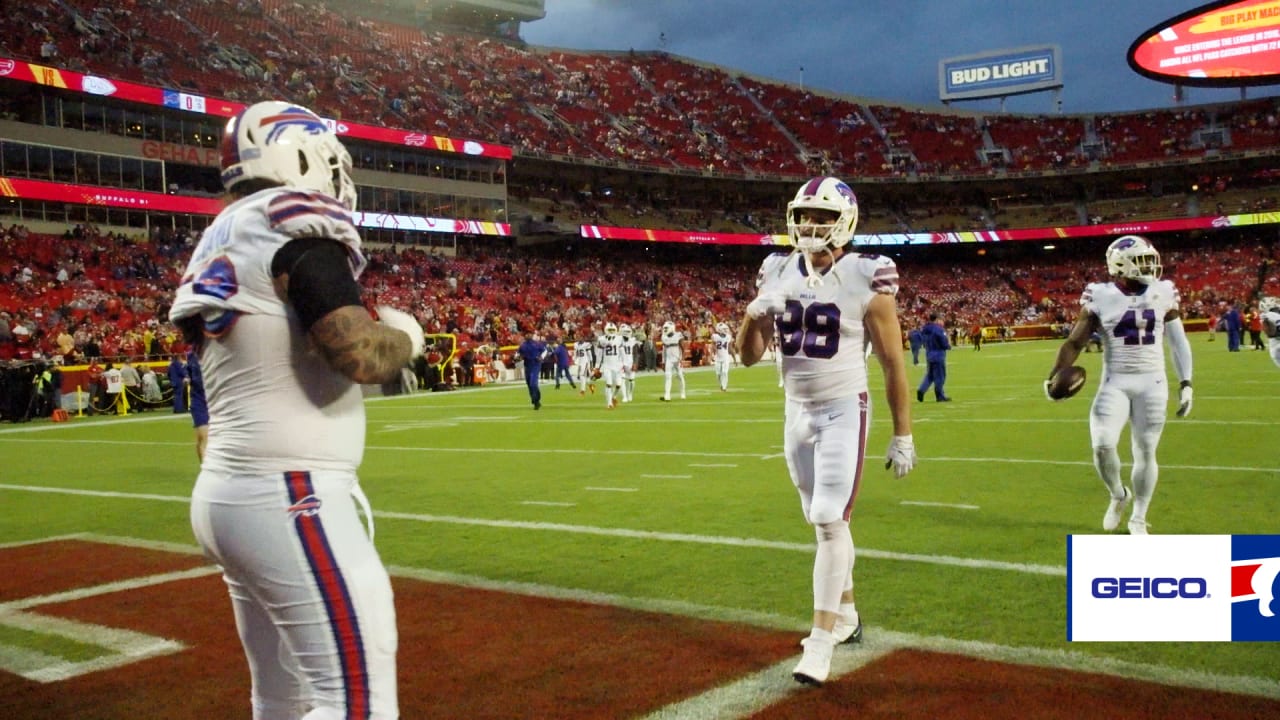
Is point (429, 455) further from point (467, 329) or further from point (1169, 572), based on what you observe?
point (467, 329)

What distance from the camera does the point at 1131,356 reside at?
22.6ft

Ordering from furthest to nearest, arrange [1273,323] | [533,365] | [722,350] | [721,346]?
[722,350] → [721,346] → [533,365] → [1273,323]

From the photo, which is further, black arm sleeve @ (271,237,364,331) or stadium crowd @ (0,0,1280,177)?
stadium crowd @ (0,0,1280,177)

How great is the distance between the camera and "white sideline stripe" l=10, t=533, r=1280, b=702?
397cm

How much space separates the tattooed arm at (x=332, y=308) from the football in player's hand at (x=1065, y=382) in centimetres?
560

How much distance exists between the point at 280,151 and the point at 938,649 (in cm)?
350

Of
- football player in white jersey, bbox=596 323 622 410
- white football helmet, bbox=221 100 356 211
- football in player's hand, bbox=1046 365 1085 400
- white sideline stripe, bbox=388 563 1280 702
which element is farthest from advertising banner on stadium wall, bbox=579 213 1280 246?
white football helmet, bbox=221 100 356 211

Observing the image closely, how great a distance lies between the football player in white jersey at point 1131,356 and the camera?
22.3ft

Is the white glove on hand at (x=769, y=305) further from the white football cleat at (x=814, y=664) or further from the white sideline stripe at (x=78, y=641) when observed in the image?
the white sideline stripe at (x=78, y=641)

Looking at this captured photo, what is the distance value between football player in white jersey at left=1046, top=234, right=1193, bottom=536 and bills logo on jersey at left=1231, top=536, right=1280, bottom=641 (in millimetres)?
2390

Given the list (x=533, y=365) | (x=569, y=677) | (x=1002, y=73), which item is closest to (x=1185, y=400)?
(x=569, y=677)

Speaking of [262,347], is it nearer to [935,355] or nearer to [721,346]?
[935,355]

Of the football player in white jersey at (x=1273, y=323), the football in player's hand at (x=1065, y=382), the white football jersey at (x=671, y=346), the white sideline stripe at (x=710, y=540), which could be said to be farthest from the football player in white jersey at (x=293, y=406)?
the white football jersey at (x=671, y=346)

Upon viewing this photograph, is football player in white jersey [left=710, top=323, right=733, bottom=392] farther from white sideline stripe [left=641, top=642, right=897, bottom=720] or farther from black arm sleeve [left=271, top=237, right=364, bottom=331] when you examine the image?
black arm sleeve [left=271, top=237, right=364, bottom=331]
